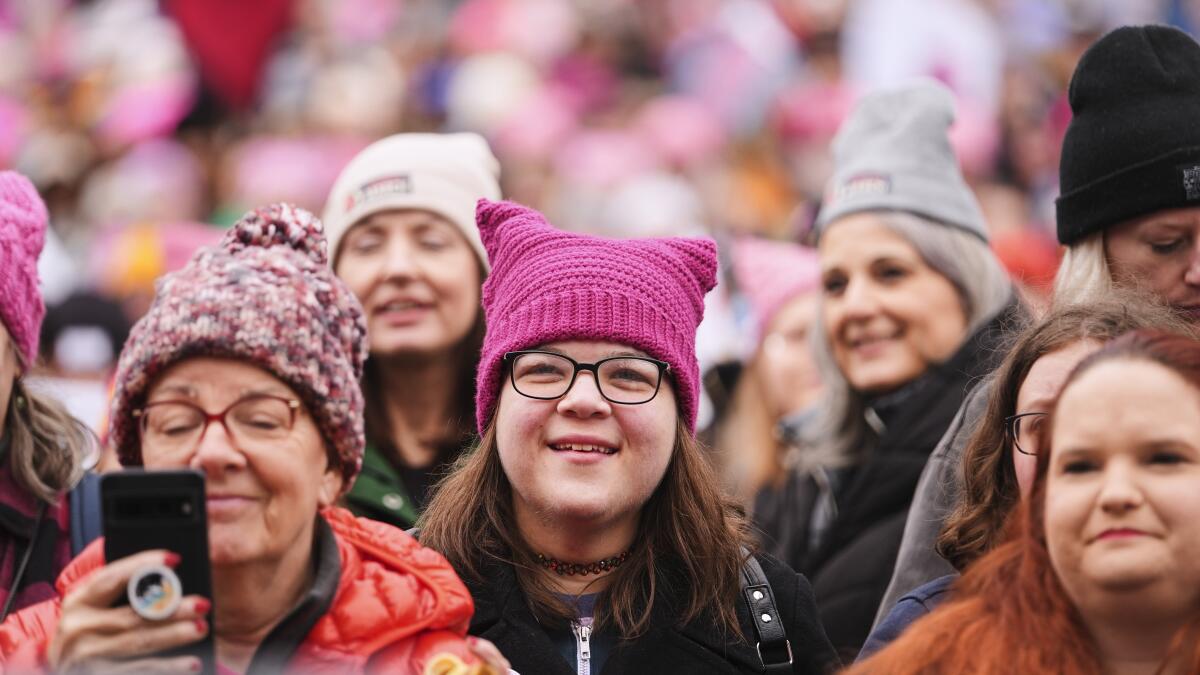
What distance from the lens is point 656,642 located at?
3.78m

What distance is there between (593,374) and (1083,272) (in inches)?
48.8

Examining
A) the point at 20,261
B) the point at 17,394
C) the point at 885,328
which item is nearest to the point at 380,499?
the point at 17,394

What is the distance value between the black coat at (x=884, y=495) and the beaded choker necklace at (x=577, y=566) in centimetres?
89

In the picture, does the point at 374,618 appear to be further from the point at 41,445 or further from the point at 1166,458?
the point at 1166,458

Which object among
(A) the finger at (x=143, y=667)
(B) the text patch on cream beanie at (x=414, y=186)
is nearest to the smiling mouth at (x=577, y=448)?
(A) the finger at (x=143, y=667)

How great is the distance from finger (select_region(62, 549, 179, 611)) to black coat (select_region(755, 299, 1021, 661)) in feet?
6.98

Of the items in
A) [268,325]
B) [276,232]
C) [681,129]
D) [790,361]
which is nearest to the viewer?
[268,325]

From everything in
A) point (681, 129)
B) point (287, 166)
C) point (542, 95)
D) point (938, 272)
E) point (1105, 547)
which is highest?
point (542, 95)

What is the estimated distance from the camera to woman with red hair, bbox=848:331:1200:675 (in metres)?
2.87

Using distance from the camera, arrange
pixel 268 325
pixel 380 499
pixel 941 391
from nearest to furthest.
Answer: pixel 268 325
pixel 380 499
pixel 941 391

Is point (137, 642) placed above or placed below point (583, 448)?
below

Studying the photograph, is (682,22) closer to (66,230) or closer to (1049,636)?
(66,230)

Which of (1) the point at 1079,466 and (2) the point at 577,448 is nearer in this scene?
(1) the point at 1079,466

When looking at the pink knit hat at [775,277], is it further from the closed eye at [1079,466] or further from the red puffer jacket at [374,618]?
the closed eye at [1079,466]
